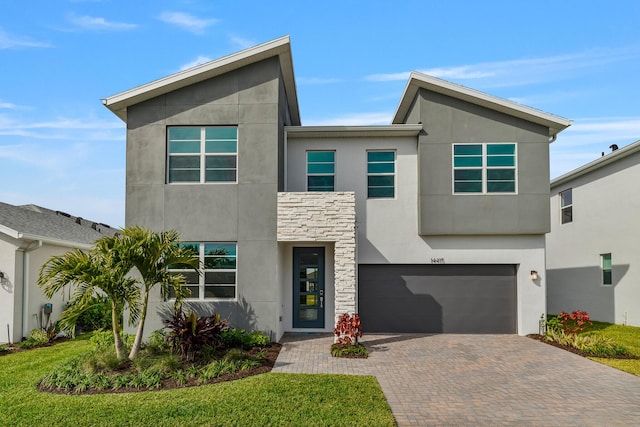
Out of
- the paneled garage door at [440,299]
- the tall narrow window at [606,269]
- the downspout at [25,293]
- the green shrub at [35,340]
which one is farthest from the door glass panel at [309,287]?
the tall narrow window at [606,269]

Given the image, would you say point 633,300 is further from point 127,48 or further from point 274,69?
point 127,48

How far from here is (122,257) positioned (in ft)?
26.6

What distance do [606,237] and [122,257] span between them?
1614cm

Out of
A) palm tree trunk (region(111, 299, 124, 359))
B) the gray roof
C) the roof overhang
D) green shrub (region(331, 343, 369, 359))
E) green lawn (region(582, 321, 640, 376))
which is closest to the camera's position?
palm tree trunk (region(111, 299, 124, 359))

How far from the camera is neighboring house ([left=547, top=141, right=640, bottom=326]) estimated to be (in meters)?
14.0

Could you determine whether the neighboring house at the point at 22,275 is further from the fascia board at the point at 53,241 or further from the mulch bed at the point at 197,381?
the mulch bed at the point at 197,381

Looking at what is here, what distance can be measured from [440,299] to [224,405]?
797 centimetres

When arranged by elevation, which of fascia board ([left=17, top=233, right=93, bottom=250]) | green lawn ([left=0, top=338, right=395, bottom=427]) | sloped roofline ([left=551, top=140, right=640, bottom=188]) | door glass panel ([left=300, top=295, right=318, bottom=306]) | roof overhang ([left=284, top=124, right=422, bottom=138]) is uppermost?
roof overhang ([left=284, top=124, right=422, bottom=138])

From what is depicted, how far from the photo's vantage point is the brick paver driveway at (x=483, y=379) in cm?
600

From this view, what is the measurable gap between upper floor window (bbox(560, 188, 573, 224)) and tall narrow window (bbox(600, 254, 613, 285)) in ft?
7.77

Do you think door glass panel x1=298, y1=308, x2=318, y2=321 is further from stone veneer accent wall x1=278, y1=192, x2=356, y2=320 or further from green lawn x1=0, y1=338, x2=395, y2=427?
green lawn x1=0, y1=338, x2=395, y2=427

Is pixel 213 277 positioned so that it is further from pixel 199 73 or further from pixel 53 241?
pixel 53 241

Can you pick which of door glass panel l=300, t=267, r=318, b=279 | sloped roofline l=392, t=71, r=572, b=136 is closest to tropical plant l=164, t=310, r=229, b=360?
door glass panel l=300, t=267, r=318, b=279

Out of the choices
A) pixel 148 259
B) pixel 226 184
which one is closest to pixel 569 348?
pixel 226 184
